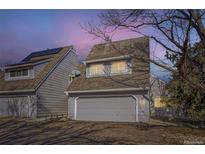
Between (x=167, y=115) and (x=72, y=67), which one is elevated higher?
(x=72, y=67)

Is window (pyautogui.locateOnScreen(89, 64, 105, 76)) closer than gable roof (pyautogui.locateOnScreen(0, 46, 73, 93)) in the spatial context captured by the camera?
No

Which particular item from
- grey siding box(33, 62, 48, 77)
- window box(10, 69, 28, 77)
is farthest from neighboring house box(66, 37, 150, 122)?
window box(10, 69, 28, 77)

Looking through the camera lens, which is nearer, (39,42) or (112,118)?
(39,42)

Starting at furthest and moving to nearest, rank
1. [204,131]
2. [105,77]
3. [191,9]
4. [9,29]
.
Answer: [105,77], [9,29], [204,131], [191,9]

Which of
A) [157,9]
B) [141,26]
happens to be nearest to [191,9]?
[157,9]

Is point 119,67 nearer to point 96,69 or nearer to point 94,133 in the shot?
point 96,69

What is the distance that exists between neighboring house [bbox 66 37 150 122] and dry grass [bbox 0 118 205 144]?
0.86 m

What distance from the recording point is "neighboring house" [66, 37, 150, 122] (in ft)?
37.8

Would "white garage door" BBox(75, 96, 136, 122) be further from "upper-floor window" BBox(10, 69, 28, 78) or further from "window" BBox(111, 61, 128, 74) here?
"upper-floor window" BBox(10, 69, 28, 78)

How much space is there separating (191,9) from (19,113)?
6476mm

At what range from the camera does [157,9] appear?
9.11 meters

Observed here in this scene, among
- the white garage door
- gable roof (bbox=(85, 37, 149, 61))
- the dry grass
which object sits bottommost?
the dry grass
